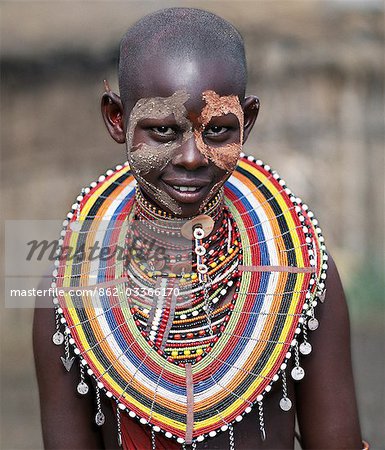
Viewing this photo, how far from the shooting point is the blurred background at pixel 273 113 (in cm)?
638

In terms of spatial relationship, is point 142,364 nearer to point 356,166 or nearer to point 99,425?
point 99,425

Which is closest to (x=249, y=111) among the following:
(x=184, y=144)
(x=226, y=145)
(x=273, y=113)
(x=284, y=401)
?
(x=226, y=145)

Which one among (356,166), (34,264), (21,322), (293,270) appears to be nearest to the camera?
(293,270)

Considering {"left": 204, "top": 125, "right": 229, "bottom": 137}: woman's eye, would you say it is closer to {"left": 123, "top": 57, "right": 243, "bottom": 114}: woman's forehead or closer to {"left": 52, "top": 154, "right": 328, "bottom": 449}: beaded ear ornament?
{"left": 123, "top": 57, "right": 243, "bottom": 114}: woman's forehead

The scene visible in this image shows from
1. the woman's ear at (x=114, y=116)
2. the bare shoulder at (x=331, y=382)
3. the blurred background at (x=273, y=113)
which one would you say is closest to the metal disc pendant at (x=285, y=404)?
the bare shoulder at (x=331, y=382)

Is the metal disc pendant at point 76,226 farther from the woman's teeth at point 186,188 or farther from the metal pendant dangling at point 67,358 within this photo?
the woman's teeth at point 186,188

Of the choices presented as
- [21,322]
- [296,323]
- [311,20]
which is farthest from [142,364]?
[311,20]

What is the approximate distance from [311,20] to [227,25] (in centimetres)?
420

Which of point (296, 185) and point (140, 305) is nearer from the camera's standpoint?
point (140, 305)

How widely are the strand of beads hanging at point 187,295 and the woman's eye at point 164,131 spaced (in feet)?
0.99

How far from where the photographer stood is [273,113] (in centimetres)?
662

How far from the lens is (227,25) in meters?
2.43

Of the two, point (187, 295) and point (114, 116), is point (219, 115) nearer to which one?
point (114, 116)

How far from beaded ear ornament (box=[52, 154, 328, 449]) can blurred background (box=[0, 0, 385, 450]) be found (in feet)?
12.4
